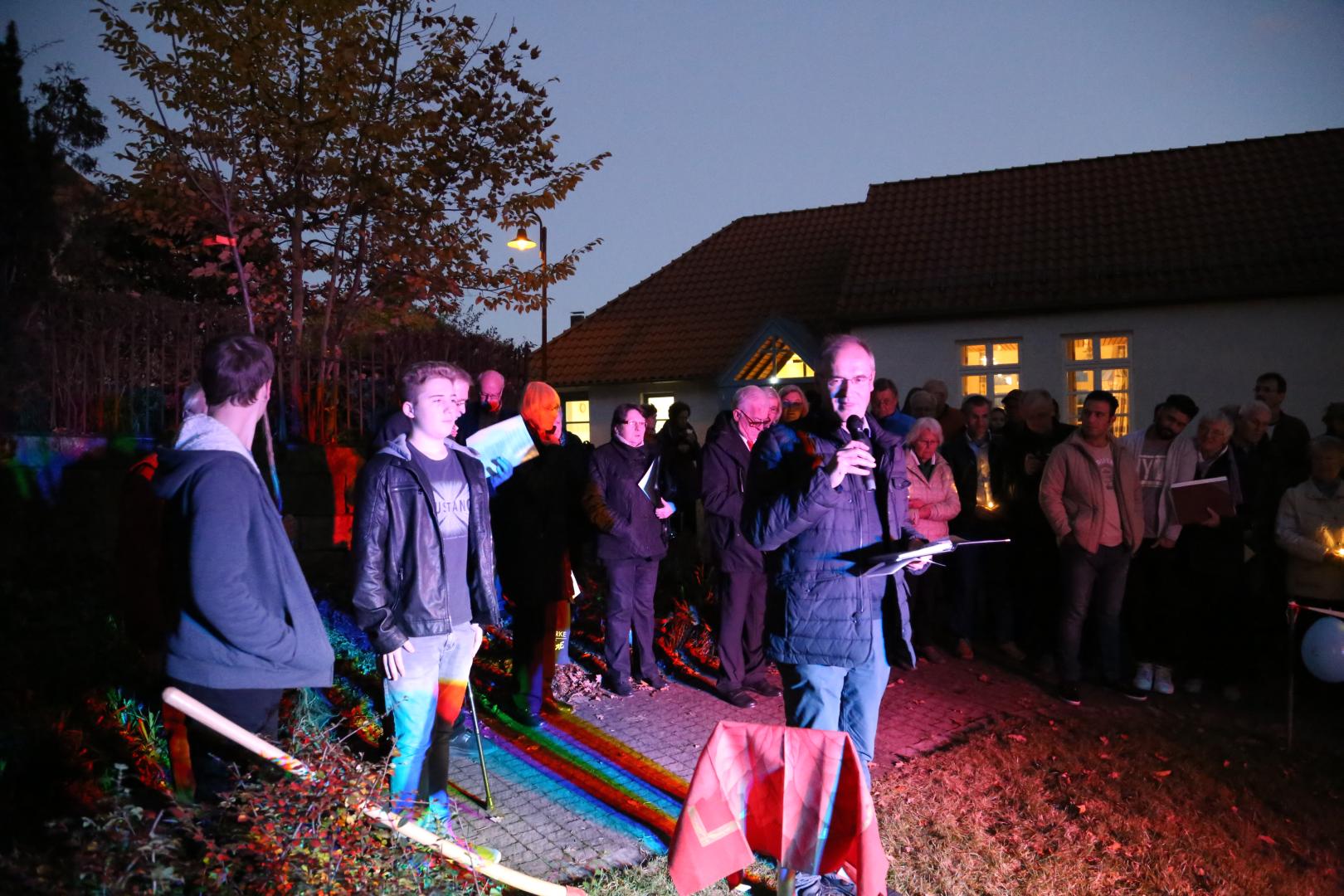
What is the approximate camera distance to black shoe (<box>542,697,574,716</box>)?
648 cm

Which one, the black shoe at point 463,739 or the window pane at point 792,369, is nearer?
the black shoe at point 463,739

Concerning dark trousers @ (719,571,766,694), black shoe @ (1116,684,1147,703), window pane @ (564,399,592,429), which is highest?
window pane @ (564,399,592,429)

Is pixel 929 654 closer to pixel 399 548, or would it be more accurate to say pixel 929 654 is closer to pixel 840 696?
pixel 840 696

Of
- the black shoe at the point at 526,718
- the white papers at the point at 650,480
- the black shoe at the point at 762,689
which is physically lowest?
the black shoe at the point at 762,689

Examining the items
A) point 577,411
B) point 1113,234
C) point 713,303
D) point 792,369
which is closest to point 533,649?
point 792,369

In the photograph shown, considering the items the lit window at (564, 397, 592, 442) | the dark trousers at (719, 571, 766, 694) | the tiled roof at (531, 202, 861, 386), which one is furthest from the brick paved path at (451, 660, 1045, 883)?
the lit window at (564, 397, 592, 442)

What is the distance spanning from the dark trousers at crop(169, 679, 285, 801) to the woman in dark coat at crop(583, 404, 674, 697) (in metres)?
3.59

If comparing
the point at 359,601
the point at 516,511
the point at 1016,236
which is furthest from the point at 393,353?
the point at 1016,236

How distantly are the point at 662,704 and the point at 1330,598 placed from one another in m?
4.48

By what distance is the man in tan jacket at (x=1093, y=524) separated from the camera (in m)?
6.96

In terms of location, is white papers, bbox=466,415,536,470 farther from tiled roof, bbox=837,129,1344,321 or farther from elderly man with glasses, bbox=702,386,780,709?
tiled roof, bbox=837,129,1344,321

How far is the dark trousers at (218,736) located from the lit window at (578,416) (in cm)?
2251

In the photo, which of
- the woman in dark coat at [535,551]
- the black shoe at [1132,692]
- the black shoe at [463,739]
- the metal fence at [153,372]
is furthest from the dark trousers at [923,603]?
the metal fence at [153,372]

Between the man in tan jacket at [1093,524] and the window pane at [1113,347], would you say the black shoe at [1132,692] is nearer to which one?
the man in tan jacket at [1093,524]
